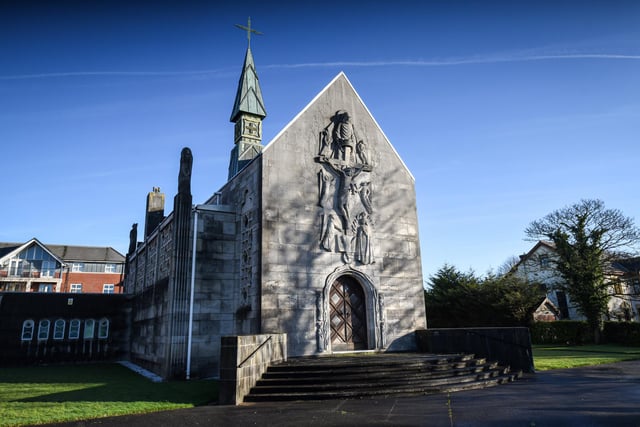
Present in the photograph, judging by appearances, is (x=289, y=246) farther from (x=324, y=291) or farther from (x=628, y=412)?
(x=628, y=412)

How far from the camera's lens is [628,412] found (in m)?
8.46

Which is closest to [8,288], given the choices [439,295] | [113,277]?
[113,277]

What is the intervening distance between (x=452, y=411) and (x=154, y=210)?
29.0 meters

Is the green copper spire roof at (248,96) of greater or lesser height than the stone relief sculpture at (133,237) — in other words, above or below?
above

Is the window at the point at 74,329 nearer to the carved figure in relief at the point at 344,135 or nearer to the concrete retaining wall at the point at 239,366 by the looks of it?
the concrete retaining wall at the point at 239,366

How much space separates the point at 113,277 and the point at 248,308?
161ft

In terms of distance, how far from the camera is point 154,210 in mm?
32906

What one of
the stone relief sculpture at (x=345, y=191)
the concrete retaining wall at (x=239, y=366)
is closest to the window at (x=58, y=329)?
the stone relief sculpture at (x=345, y=191)

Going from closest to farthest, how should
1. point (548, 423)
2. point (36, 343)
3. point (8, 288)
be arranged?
1. point (548, 423)
2. point (36, 343)
3. point (8, 288)

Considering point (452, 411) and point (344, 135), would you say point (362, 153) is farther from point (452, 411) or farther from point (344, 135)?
point (452, 411)

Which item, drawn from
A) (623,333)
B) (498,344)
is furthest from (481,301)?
(498,344)

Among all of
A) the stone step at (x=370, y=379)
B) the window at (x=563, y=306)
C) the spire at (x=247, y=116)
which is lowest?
the stone step at (x=370, y=379)

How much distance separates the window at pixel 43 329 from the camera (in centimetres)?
2515

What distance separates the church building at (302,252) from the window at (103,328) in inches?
275
